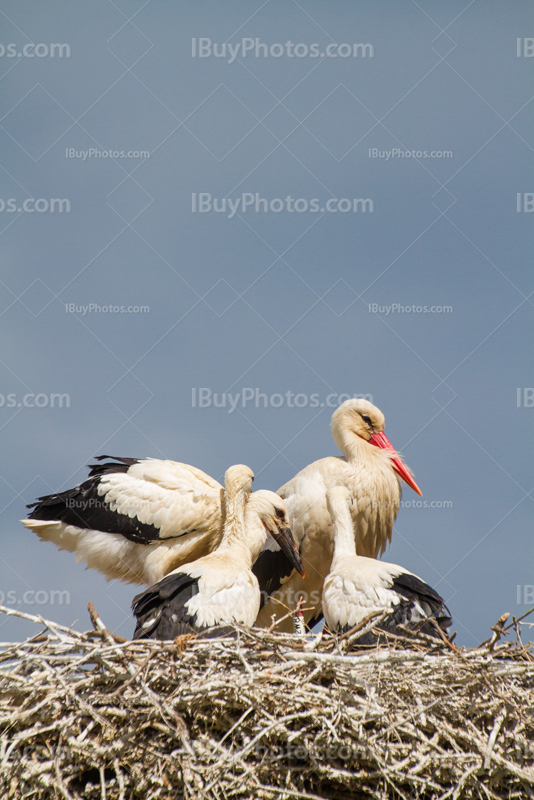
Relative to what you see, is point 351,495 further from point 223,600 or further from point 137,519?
point 223,600

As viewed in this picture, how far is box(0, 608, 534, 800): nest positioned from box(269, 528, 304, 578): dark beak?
184 cm

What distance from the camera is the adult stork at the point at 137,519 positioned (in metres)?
4.64

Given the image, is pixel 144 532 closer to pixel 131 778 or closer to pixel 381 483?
pixel 381 483

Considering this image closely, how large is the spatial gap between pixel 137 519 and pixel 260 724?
7.71ft

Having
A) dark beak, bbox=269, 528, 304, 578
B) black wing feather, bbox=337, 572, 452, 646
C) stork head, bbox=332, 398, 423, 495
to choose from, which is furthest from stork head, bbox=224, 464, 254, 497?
black wing feather, bbox=337, 572, 452, 646

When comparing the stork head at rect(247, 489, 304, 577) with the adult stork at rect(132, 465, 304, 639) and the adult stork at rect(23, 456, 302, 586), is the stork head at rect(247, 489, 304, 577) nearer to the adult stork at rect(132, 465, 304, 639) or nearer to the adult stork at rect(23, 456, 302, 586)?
the adult stork at rect(23, 456, 302, 586)

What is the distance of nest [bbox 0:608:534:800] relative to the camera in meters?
2.43

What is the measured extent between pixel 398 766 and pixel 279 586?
269 cm

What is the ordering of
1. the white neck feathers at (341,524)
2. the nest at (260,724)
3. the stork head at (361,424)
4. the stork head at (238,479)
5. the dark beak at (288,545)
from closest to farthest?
the nest at (260,724) → the white neck feathers at (341,524) → the stork head at (238,479) → the dark beak at (288,545) → the stork head at (361,424)

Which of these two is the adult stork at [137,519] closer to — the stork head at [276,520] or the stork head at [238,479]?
the stork head at [276,520]

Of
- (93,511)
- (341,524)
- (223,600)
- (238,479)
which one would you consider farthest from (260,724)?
(93,511)

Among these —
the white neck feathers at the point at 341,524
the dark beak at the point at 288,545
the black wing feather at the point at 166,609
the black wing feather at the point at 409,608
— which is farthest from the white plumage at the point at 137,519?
the black wing feather at the point at 409,608

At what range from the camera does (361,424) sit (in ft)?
17.3

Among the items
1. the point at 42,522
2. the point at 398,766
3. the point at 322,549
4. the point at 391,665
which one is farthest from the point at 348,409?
the point at 398,766
